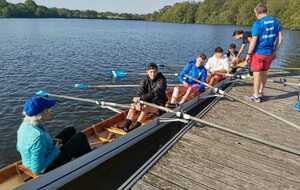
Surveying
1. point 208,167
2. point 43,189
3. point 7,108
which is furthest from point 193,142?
point 7,108

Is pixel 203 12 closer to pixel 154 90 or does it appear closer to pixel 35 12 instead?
pixel 35 12

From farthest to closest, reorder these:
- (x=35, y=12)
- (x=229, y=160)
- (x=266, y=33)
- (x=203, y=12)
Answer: (x=203, y=12), (x=35, y=12), (x=266, y=33), (x=229, y=160)

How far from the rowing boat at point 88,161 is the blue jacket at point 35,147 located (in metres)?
0.20

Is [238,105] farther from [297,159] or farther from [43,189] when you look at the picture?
[43,189]

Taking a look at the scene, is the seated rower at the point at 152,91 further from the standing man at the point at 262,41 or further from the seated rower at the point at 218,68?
the seated rower at the point at 218,68

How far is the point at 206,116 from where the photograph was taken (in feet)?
29.5

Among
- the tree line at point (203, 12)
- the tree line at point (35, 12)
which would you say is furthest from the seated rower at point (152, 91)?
the tree line at point (35, 12)

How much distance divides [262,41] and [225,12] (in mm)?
111011

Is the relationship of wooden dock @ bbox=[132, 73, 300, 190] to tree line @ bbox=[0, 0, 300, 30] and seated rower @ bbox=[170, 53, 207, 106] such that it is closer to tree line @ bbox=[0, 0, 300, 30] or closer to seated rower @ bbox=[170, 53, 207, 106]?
seated rower @ bbox=[170, 53, 207, 106]

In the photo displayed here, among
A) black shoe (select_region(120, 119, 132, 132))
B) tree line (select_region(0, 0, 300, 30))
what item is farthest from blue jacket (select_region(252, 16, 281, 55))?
tree line (select_region(0, 0, 300, 30))

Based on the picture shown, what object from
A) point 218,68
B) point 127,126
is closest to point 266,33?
point 218,68

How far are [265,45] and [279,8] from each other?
308 ft

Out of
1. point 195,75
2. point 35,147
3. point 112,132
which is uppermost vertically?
point 195,75

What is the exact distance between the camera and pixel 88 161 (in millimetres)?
6145
